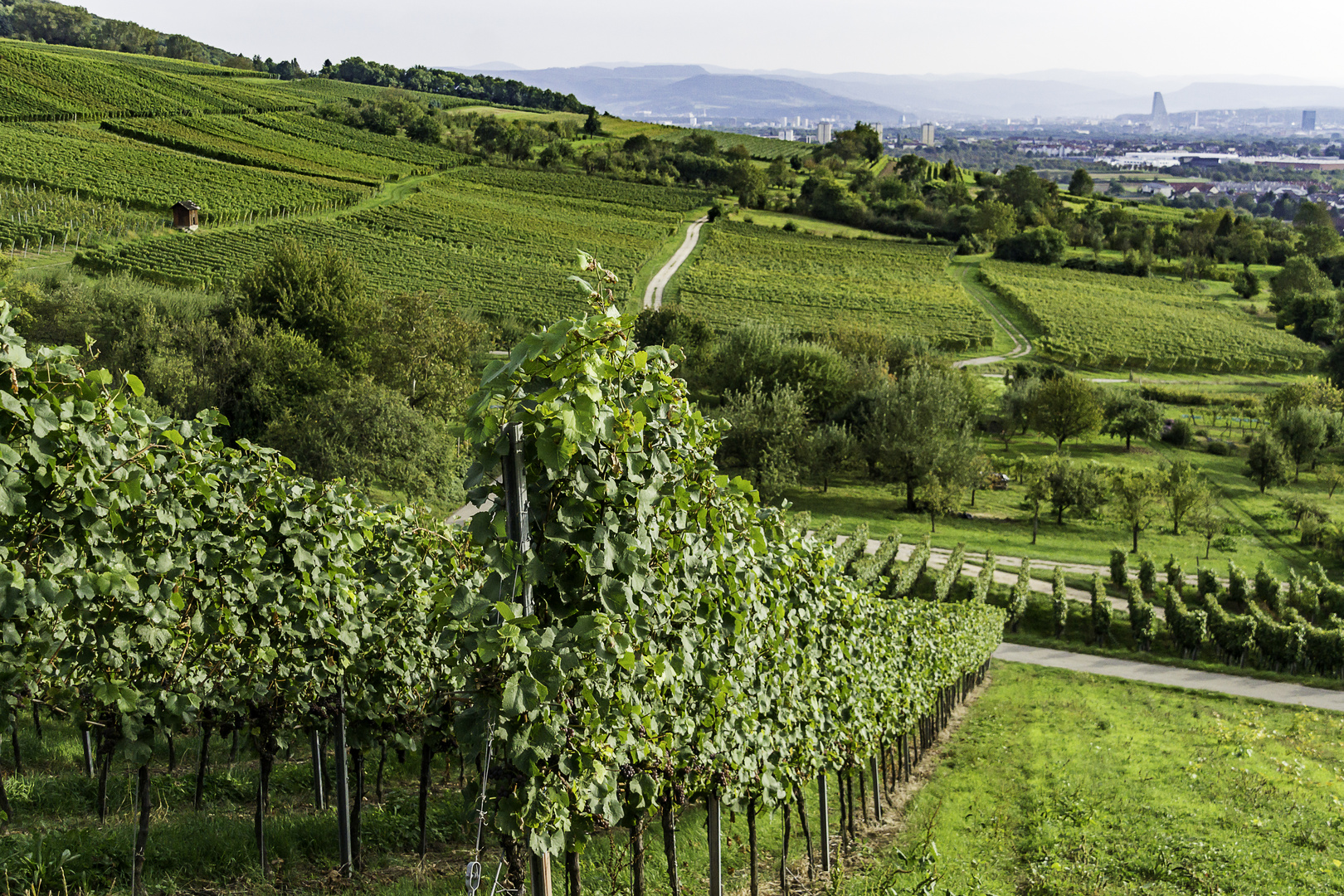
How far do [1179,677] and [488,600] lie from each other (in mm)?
28869

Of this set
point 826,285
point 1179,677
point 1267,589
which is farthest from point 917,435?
point 826,285

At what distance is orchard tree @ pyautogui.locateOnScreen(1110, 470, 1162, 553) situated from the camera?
39.5 metres

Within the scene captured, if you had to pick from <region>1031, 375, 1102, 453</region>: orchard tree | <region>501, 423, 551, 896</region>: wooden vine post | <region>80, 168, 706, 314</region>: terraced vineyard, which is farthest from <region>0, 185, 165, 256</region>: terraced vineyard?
<region>501, 423, 551, 896</region>: wooden vine post

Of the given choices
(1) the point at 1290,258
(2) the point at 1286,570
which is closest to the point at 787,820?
(2) the point at 1286,570

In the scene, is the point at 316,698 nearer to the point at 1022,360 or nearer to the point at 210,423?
the point at 210,423

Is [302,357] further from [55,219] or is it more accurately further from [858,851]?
[858,851]

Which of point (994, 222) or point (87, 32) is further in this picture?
point (87, 32)

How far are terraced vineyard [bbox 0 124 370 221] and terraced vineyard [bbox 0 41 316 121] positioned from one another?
17.1 ft

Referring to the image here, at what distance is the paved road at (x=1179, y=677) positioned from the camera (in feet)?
83.8

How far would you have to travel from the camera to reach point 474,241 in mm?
82375

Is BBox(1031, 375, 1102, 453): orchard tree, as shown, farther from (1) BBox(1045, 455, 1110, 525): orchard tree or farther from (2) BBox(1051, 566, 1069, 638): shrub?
(2) BBox(1051, 566, 1069, 638): shrub

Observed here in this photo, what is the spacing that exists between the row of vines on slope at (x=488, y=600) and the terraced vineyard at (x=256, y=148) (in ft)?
302

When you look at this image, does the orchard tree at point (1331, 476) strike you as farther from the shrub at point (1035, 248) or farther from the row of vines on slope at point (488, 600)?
the shrub at point (1035, 248)

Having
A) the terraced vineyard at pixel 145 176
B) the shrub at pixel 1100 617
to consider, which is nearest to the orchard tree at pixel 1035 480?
the shrub at pixel 1100 617
